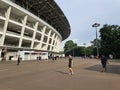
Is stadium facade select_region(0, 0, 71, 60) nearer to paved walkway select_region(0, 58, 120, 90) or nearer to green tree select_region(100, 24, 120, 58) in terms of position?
green tree select_region(100, 24, 120, 58)

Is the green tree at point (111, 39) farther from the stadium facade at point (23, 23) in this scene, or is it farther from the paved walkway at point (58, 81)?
the paved walkway at point (58, 81)

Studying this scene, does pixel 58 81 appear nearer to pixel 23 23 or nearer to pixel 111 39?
pixel 23 23

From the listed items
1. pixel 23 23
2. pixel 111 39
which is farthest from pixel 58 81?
pixel 111 39

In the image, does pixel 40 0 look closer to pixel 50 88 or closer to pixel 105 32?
pixel 105 32

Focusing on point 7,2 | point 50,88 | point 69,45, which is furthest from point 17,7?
point 69,45

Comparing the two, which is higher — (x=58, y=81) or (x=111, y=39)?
(x=111, y=39)

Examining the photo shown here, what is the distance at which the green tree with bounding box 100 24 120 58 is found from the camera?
2923 inches

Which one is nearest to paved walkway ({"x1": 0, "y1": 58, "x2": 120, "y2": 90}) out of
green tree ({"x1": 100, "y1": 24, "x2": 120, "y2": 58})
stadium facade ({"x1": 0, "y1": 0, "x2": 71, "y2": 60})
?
stadium facade ({"x1": 0, "y1": 0, "x2": 71, "y2": 60})

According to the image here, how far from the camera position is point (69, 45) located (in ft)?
521

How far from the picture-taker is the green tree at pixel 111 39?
2923 inches

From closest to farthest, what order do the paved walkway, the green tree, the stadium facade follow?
the paved walkway < the stadium facade < the green tree

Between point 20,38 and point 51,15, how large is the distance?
19393mm

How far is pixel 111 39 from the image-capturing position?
75.1 m

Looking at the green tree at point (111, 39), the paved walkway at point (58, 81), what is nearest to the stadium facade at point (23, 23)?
the green tree at point (111, 39)
